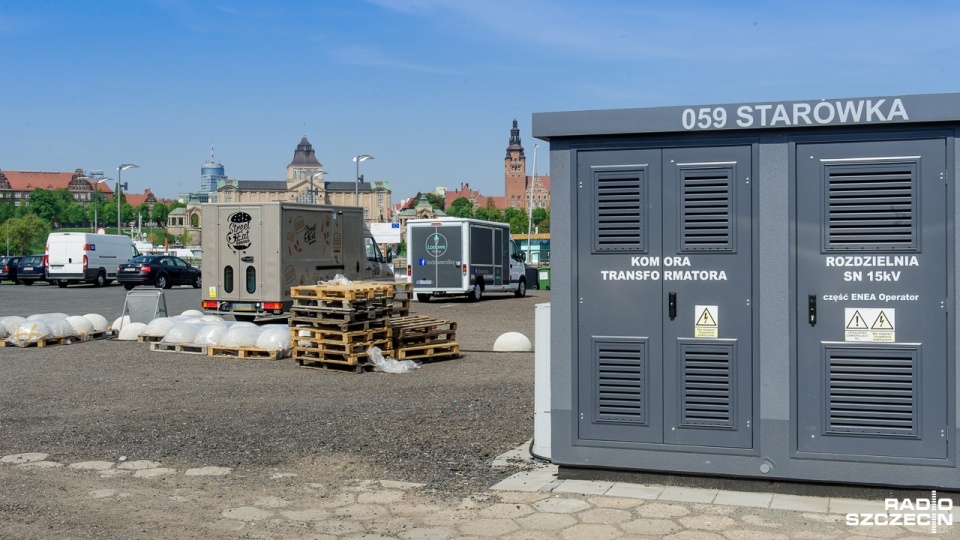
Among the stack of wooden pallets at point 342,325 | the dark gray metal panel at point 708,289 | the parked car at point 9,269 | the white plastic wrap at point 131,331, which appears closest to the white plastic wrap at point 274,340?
the stack of wooden pallets at point 342,325

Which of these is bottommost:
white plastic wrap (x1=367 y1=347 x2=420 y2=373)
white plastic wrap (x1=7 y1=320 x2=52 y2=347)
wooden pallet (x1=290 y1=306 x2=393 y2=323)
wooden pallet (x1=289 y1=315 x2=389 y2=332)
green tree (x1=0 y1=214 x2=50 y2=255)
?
white plastic wrap (x1=367 y1=347 x2=420 y2=373)

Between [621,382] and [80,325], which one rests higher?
[621,382]

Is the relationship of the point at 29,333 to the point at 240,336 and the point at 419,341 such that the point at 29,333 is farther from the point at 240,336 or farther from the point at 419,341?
the point at 419,341

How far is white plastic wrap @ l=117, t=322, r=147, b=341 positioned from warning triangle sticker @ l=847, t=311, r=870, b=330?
14922 mm

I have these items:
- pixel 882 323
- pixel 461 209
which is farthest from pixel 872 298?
pixel 461 209

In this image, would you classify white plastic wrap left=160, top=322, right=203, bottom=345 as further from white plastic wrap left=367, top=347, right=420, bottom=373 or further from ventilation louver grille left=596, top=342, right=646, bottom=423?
ventilation louver grille left=596, top=342, right=646, bottom=423

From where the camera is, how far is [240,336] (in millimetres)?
15906

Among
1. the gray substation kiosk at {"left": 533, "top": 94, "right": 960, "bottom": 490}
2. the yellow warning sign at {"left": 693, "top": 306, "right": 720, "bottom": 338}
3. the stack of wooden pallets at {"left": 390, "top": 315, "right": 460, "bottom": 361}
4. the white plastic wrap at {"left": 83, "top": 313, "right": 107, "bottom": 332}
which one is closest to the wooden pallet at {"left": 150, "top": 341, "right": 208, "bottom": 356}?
the white plastic wrap at {"left": 83, "top": 313, "right": 107, "bottom": 332}

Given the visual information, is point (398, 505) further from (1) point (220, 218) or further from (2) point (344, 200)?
(2) point (344, 200)

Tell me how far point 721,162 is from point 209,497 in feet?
13.4

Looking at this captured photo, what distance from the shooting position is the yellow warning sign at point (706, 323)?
659cm

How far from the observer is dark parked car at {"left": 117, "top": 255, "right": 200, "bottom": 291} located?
135ft

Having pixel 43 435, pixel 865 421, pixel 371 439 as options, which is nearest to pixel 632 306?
pixel 865 421

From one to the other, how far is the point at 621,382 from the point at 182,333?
11373 millimetres
